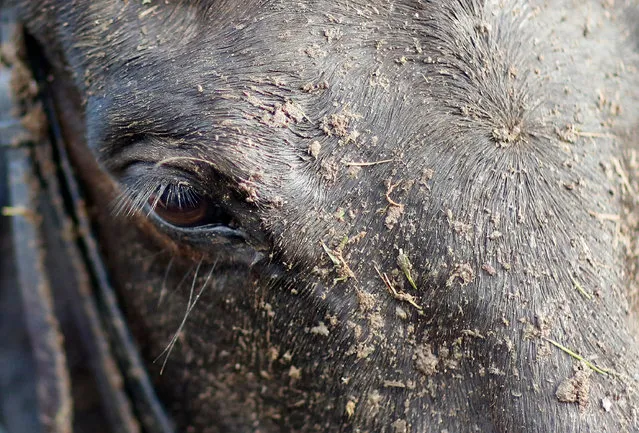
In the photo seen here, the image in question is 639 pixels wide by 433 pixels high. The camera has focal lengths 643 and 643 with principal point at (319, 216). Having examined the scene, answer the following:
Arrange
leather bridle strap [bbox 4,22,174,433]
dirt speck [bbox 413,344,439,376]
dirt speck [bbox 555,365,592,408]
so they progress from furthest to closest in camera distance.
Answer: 1. leather bridle strap [bbox 4,22,174,433]
2. dirt speck [bbox 413,344,439,376]
3. dirt speck [bbox 555,365,592,408]

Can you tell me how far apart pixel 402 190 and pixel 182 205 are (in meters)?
0.52

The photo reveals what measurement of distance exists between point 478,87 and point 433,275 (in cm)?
43

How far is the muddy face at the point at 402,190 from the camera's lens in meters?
1.33

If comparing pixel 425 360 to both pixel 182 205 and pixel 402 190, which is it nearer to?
pixel 402 190

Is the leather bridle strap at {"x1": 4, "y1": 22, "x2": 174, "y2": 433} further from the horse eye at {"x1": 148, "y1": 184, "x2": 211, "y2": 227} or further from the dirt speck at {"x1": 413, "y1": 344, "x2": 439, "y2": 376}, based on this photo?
the dirt speck at {"x1": 413, "y1": 344, "x2": 439, "y2": 376}

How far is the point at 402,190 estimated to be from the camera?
4.51 feet

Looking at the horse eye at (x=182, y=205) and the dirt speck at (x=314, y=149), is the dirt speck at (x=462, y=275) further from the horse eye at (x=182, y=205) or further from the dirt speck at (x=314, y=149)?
the horse eye at (x=182, y=205)

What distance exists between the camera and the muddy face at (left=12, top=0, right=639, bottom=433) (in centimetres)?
133

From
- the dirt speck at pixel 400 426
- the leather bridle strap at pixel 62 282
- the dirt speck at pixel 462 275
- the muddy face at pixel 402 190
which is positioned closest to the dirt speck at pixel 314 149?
the muddy face at pixel 402 190

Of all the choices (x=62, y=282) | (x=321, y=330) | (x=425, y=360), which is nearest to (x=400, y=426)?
(x=425, y=360)

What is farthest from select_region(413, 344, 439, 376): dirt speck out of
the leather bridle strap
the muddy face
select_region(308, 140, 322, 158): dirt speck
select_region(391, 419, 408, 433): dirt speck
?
the leather bridle strap

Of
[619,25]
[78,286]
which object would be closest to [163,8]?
[78,286]

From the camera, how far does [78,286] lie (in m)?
2.15

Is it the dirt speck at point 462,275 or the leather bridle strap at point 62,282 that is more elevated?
the dirt speck at point 462,275
